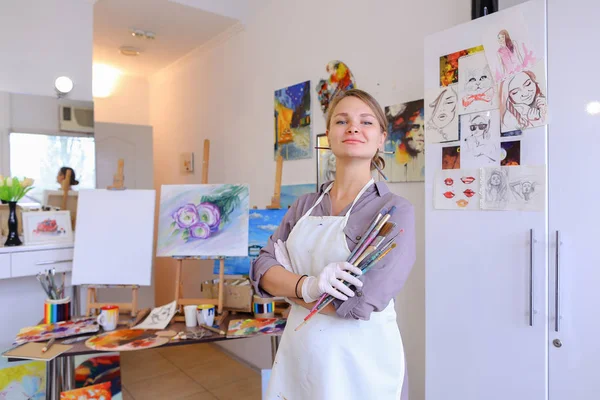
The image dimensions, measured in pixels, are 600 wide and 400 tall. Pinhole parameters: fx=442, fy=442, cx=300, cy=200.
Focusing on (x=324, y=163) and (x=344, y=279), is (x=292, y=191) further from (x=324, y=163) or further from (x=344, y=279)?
(x=344, y=279)

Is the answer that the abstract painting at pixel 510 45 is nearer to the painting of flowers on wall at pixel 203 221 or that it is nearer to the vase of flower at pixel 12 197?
the painting of flowers on wall at pixel 203 221

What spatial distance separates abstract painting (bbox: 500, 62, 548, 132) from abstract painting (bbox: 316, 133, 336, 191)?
1213mm

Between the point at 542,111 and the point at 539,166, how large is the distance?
17 centimetres

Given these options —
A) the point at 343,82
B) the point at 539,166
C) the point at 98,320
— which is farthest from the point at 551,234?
the point at 98,320

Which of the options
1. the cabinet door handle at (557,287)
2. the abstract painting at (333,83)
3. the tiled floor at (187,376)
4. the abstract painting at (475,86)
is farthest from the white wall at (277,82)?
the cabinet door handle at (557,287)

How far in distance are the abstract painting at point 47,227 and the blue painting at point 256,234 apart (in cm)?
113

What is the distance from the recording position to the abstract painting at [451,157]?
62.5 inches

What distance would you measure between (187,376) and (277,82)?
2180 millimetres

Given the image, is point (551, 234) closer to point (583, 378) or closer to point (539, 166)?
point (539, 166)

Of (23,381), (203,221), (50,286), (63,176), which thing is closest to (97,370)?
(23,381)

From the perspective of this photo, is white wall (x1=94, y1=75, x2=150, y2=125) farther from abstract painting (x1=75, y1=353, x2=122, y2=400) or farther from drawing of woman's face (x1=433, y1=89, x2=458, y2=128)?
drawing of woman's face (x1=433, y1=89, x2=458, y2=128)

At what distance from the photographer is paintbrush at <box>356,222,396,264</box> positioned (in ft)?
3.47

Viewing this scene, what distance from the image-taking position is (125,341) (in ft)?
5.91

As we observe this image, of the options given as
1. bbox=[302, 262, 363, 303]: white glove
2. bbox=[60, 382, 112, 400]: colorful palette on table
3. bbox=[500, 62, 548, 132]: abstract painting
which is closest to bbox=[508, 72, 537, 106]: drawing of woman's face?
bbox=[500, 62, 548, 132]: abstract painting
